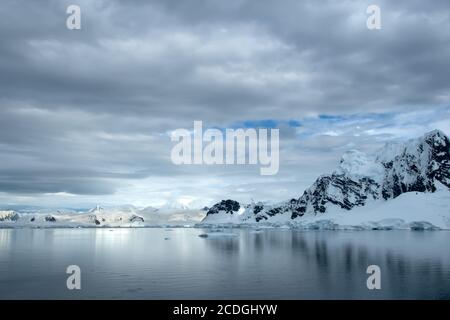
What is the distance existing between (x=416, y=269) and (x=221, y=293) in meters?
29.3

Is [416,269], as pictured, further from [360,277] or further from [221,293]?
[221,293]
